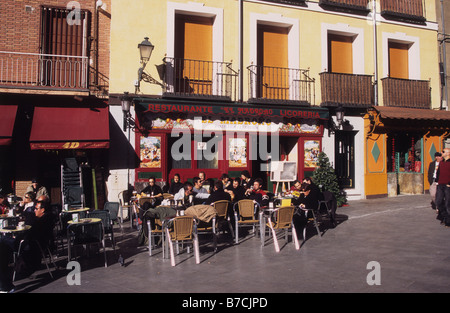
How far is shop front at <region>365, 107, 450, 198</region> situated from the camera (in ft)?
51.4

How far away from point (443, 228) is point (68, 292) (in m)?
8.63

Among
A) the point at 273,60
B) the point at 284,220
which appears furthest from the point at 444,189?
the point at 273,60

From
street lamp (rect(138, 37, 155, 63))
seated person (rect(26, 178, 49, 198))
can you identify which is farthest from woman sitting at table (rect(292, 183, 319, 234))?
seated person (rect(26, 178, 49, 198))

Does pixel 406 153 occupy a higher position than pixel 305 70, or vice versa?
pixel 305 70

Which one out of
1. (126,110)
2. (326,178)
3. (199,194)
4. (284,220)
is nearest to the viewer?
(284,220)

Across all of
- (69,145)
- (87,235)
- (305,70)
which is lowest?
(87,235)

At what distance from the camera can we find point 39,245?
6.66 meters

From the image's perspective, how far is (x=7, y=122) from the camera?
1120cm

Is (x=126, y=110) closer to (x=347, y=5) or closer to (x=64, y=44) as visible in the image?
(x=64, y=44)

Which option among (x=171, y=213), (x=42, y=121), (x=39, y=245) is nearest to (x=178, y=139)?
(x=42, y=121)

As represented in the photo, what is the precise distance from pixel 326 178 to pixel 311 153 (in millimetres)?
1520

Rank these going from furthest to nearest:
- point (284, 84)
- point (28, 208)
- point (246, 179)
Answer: point (284, 84), point (246, 179), point (28, 208)

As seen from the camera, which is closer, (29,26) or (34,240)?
(34,240)

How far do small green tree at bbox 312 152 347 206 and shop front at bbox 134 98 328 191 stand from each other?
806mm
